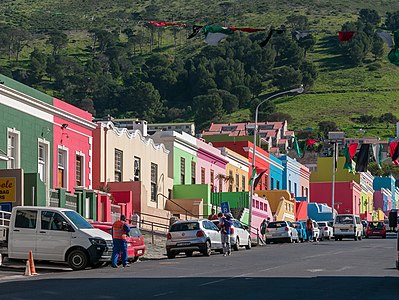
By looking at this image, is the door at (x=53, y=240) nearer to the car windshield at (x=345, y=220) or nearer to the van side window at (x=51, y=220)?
the van side window at (x=51, y=220)

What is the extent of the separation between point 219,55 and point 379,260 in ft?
538

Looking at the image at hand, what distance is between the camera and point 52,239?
105 feet

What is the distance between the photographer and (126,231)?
32.2m

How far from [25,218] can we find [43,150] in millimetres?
11945

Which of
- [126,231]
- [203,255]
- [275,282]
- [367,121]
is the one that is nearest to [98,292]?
[275,282]

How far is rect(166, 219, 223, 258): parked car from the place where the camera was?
1550 inches

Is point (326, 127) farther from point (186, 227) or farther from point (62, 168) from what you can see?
point (186, 227)

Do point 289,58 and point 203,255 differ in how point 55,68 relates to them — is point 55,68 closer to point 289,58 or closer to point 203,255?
point 289,58

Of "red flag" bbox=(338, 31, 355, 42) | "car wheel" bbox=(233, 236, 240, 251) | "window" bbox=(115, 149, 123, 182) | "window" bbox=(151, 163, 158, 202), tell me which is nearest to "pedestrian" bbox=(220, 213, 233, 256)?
"car wheel" bbox=(233, 236, 240, 251)

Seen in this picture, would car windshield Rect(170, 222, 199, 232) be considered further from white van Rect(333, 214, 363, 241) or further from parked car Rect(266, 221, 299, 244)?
white van Rect(333, 214, 363, 241)

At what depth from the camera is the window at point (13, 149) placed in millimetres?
41106

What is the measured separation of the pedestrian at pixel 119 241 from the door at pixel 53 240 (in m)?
1.35

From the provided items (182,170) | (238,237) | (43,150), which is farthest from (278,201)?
(43,150)

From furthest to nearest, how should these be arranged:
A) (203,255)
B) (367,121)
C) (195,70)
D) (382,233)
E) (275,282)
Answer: (195,70) → (367,121) → (382,233) → (203,255) → (275,282)
